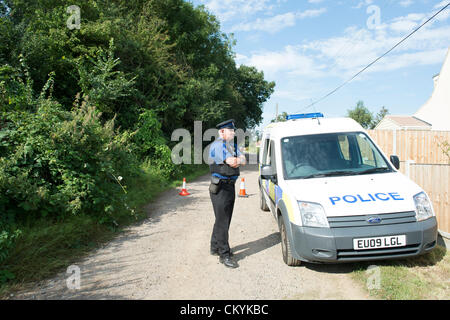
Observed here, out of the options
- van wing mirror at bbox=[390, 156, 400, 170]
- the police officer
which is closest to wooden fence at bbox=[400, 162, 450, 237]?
van wing mirror at bbox=[390, 156, 400, 170]

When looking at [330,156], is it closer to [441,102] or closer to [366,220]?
[366,220]

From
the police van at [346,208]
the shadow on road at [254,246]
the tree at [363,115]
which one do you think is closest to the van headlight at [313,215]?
the police van at [346,208]

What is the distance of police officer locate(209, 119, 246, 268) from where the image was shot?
401 cm

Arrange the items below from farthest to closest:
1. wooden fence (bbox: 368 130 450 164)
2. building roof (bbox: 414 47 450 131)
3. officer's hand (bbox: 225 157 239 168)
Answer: building roof (bbox: 414 47 450 131), wooden fence (bbox: 368 130 450 164), officer's hand (bbox: 225 157 239 168)

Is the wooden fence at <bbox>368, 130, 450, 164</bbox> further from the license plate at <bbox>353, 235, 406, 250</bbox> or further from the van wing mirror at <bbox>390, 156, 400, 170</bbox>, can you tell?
the license plate at <bbox>353, 235, 406, 250</bbox>

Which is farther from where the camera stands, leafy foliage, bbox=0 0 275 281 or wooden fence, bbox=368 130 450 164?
wooden fence, bbox=368 130 450 164

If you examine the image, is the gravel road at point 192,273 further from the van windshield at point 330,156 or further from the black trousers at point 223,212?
the van windshield at point 330,156

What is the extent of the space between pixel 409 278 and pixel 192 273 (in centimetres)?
260

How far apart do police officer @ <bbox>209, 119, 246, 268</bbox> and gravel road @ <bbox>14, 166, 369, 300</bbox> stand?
0.28 m

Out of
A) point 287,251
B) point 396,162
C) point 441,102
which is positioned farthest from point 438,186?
point 441,102

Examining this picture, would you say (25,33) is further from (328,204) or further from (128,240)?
(328,204)

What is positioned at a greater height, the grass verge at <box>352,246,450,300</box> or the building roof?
the building roof
